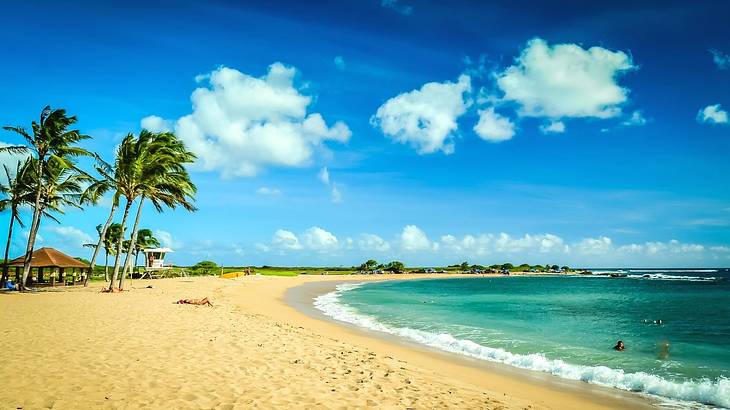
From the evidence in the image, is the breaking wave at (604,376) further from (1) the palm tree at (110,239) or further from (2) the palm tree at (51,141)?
(1) the palm tree at (110,239)

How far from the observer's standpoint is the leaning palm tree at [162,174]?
26.5m

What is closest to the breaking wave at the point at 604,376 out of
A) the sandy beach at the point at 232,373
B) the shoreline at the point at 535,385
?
the shoreline at the point at 535,385

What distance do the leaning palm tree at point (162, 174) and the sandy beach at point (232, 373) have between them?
13915mm

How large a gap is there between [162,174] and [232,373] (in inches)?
875

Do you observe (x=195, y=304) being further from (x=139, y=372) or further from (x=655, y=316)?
(x=655, y=316)

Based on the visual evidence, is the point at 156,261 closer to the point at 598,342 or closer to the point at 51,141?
the point at 51,141

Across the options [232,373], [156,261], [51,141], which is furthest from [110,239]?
[232,373]

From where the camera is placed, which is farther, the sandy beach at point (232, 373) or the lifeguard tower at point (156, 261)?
the lifeguard tower at point (156, 261)

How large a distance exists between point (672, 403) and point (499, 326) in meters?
11.8

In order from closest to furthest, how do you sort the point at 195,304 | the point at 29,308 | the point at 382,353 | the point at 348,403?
the point at 348,403 < the point at 382,353 < the point at 29,308 < the point at 195,304

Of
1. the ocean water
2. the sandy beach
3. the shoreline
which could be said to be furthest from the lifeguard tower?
the shoreline

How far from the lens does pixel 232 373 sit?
26.3 ft

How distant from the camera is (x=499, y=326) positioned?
Answer: 811 inches

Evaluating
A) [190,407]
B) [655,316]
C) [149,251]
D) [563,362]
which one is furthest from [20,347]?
[149,251]
